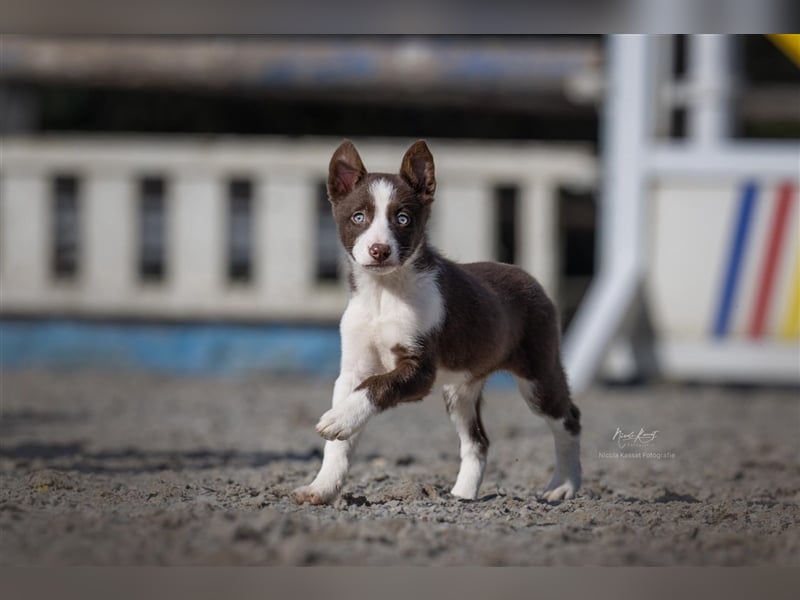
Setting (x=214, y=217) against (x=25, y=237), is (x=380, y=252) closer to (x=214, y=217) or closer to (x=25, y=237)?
(x=214, y=217)

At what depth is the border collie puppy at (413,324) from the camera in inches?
133

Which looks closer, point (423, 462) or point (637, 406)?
point (423, 462)

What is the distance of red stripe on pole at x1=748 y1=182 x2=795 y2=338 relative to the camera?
7.59 meters

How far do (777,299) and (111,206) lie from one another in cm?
422

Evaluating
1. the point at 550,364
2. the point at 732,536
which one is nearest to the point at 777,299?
the point at 550,364

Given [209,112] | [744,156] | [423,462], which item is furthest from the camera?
[209,112]

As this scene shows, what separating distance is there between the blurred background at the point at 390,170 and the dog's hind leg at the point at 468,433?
334 centimetres

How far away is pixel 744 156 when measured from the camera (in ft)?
25.1

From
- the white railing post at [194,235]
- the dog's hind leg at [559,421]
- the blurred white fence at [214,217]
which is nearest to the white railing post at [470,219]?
the blurred white fence at [214,217]

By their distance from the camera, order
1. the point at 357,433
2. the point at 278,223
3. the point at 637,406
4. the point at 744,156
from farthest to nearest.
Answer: the point at 278,223, the point at 744,156, the point at 637,406, the point at 357,433

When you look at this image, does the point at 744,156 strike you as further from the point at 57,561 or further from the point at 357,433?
the point at 57,561

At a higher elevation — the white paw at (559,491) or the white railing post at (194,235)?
the white railing post at (194,235)

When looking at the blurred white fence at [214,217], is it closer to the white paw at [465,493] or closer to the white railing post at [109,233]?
the white railing post at [109,233]
